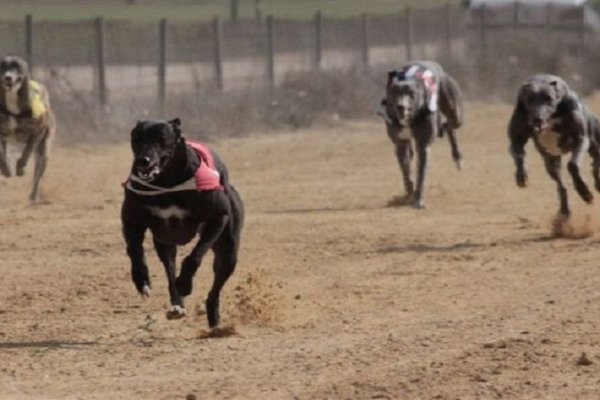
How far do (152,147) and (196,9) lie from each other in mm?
40787

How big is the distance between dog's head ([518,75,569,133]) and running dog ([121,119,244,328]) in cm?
479

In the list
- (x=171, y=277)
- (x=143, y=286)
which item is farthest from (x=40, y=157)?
(x=143, y=286)

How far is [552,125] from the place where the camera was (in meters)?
13.6

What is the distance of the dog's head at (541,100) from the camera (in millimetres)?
13227

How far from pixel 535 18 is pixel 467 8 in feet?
5.30

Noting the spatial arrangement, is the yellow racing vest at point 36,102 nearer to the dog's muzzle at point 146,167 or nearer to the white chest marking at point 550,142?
the white chest marking at point 550,142

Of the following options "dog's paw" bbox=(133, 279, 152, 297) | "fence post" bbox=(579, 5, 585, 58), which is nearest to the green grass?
"fence post" bbox=(579, 5, 585, 58)

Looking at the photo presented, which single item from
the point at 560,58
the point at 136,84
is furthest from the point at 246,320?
the point at 560,58

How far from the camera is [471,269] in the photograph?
38.8 feet

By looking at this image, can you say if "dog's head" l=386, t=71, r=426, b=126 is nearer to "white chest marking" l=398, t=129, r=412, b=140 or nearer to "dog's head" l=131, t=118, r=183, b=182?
"white chest marking" l=398, t=129, r=412, b=140

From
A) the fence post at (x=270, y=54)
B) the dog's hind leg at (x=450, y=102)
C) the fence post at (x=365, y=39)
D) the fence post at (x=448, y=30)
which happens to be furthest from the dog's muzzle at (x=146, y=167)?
the fence post at (x=448, y=30)

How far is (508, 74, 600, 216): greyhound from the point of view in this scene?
1327 centimetres

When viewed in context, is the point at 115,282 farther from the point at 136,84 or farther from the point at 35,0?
the point at 35,0

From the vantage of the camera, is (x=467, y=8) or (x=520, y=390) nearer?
Answer: (x=520, y=390)
